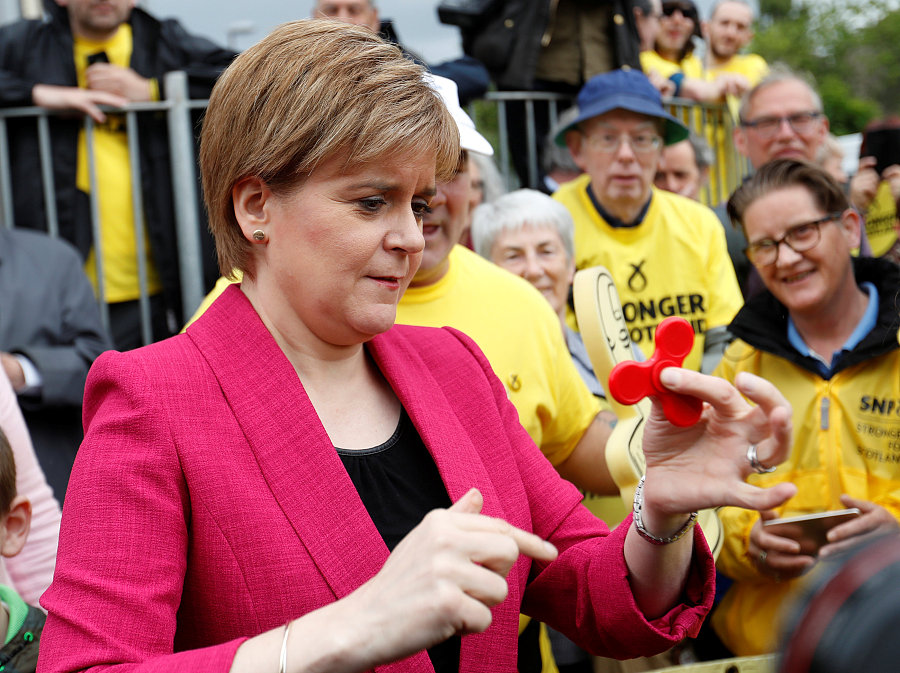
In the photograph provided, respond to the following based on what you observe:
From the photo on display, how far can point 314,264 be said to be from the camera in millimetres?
1616

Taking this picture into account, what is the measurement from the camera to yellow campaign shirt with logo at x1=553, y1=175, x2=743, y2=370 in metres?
3.84

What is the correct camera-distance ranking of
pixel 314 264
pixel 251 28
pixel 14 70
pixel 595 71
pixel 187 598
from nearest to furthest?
pixel 187 598 < pixel 314 264 < pixel 14 70 < pixel 595 71 < pixel 251 28

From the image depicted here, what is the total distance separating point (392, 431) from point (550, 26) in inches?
151

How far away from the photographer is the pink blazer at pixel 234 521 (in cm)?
139

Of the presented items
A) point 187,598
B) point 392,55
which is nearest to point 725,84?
point 392,55

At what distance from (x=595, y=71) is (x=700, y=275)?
1.77m

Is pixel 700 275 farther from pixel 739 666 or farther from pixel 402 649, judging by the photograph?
pixel 402 649

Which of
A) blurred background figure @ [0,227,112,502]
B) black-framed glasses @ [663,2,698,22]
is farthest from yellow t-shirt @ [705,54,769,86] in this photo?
blurred background figure @ [0,227,112,502]

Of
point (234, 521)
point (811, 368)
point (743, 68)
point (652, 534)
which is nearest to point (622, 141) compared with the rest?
point (811, 368)

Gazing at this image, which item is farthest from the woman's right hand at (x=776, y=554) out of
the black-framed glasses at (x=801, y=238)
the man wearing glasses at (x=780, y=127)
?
the man wearing glasses at (x=780, y=127)

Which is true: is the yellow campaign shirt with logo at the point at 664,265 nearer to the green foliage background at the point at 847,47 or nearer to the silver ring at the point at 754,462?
the silver ring at the point at 754,462

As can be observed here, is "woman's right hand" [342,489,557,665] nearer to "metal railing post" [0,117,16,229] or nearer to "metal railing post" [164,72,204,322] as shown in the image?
"metal railing post" [164,72,204,322]

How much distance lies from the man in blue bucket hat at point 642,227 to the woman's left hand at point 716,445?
2074 millimetres

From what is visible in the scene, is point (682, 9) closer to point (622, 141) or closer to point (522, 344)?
point (622, 141)
